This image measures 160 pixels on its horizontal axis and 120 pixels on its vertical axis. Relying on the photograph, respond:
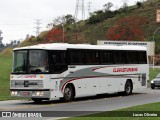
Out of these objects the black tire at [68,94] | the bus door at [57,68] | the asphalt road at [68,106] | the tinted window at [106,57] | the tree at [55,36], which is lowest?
the asphalt road at [68,106]

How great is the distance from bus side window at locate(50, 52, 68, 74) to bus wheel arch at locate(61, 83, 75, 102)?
94 centimetres

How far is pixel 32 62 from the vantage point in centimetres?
2514

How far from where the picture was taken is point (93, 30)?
133m

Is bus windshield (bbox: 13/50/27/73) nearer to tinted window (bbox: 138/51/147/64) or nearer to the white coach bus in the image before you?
the white coach bus

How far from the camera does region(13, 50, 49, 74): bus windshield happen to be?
25.0 metres

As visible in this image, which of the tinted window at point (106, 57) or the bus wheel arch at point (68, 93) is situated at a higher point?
the tinted window at point (106, 57)

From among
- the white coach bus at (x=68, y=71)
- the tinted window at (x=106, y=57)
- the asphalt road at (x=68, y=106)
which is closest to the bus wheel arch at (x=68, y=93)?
the white coach bus at (x=68, y=71)

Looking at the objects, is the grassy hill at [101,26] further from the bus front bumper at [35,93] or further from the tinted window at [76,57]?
the bus front bumper at [35,93]

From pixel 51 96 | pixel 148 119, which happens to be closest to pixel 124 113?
pixel 148 119

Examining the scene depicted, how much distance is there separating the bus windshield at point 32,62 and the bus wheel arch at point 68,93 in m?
1.71

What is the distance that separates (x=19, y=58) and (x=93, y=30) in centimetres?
10814

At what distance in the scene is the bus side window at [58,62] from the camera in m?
25.3

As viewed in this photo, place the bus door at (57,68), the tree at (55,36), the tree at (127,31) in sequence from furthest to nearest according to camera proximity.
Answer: the tree at (55,36) → the tree at (127,31) → the bus door at (57,68)

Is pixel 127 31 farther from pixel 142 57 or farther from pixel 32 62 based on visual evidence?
pixel 32 62
